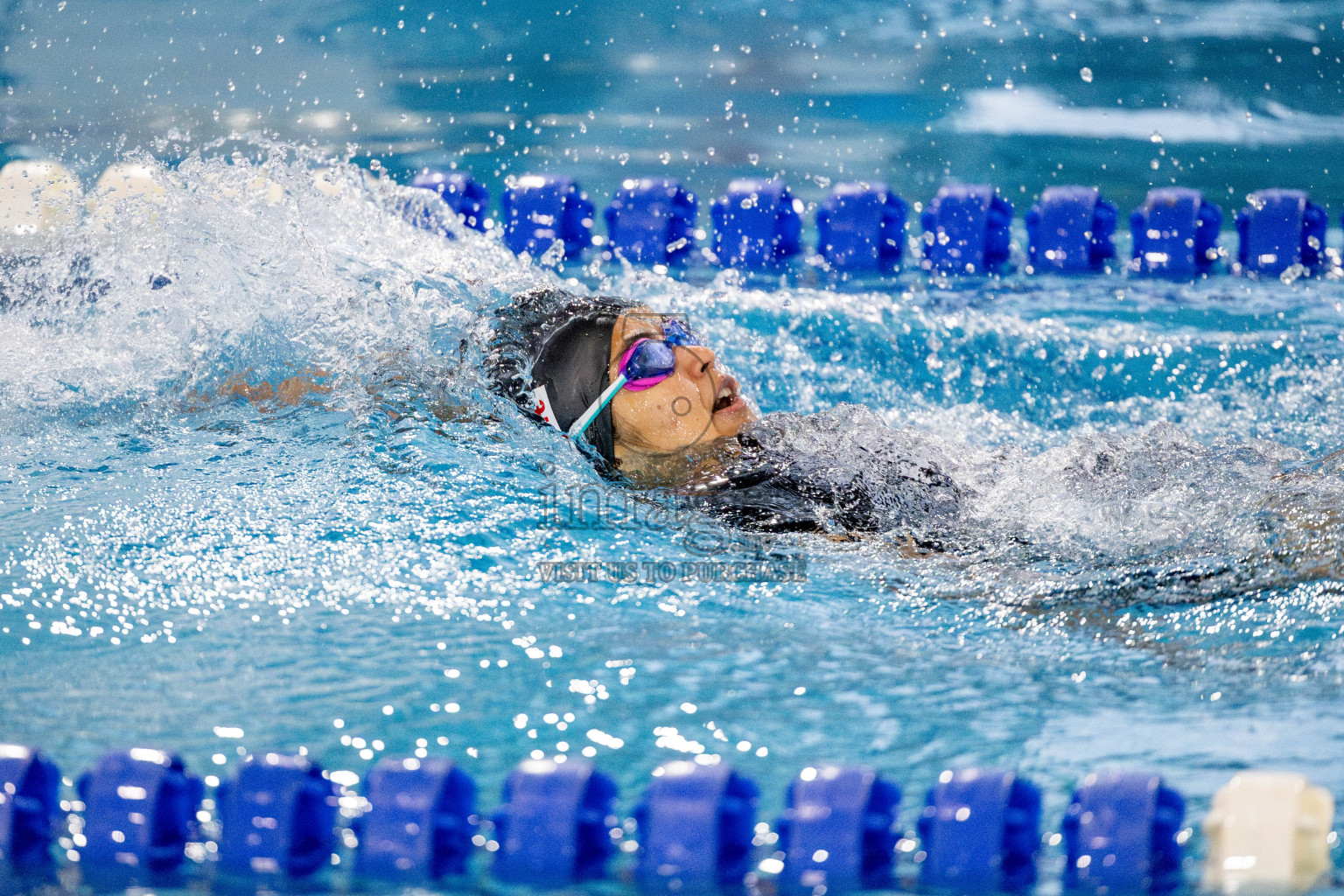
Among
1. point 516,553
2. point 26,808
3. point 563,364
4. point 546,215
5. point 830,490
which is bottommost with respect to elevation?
point 26,808

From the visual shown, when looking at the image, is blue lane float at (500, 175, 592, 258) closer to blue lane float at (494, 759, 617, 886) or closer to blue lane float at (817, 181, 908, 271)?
blue lane float at (817, 181, 908, 271)

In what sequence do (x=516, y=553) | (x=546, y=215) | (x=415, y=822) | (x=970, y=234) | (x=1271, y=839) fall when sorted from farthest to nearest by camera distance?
(x=546, y=215)
(x=970, y=234)
(x=516, y=553)
(x=415, y=822)
(x=1271, y=839)

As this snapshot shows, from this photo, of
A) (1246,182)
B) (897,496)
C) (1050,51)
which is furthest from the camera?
(1050,51)

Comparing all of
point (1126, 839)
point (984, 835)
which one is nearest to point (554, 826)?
point (984, 835)

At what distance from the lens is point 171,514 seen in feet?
8.31

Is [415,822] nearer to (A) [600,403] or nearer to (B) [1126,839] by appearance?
(B) [1126,839]

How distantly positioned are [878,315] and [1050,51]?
3135 mm

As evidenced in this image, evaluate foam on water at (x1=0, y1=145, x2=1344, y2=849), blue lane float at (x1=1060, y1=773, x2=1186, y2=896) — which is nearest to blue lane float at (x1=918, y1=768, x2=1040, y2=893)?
blue lane float at (x1=1060, y1=773, x2=1186, y2=896)

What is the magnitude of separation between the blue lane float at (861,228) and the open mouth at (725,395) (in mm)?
2429

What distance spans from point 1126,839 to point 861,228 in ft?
12.1

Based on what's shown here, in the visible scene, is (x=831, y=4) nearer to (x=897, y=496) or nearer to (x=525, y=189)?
(x=525, y=189)

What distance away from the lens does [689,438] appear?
2.49 metres

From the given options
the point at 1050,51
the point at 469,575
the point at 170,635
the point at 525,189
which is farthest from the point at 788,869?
the point at 1050,51

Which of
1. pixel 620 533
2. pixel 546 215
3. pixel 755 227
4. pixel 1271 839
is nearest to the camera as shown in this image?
pixel 1271 839
